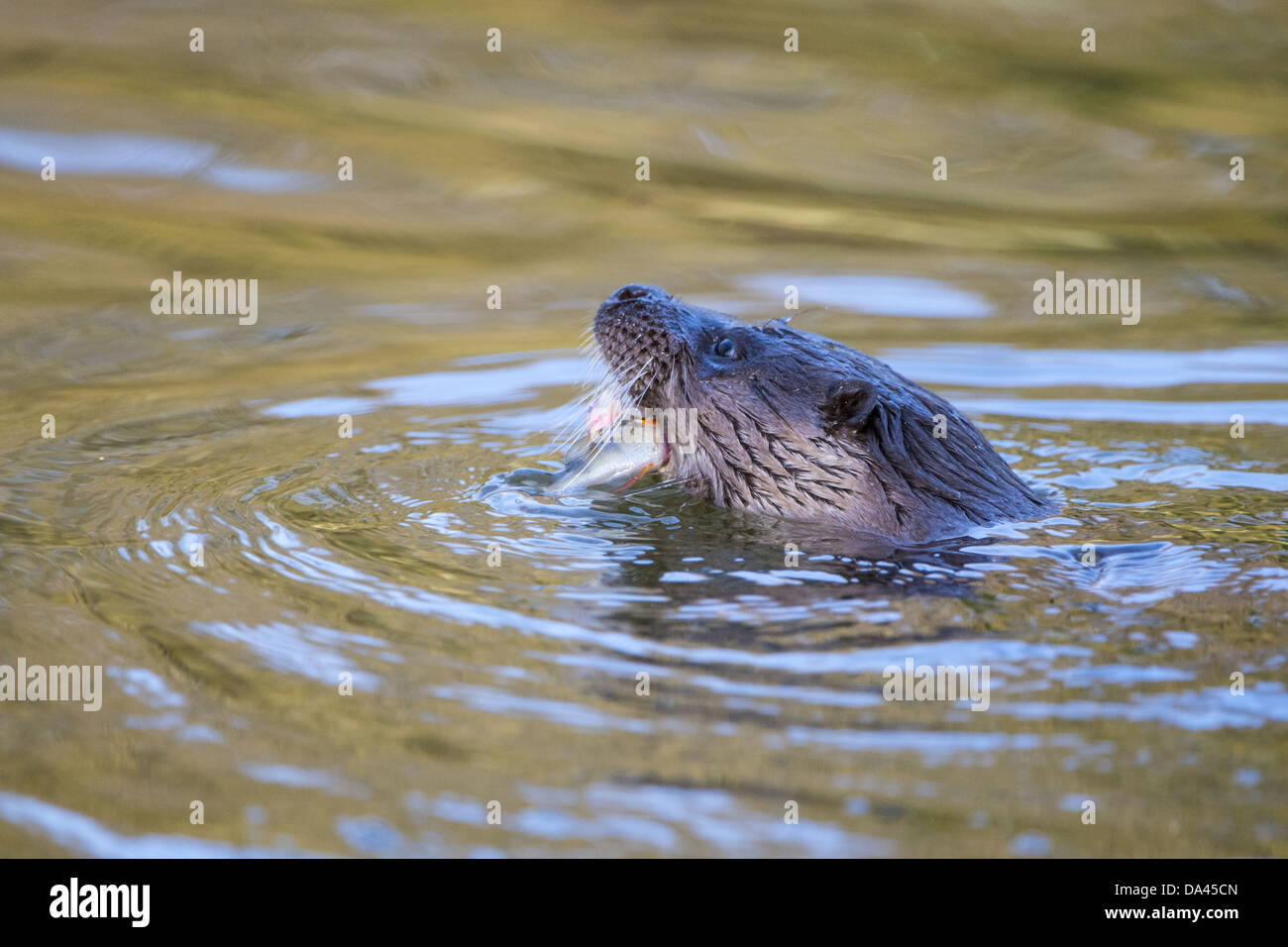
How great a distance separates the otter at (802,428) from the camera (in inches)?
207

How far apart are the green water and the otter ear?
40cm

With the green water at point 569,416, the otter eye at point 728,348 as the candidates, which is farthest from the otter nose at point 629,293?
the green water at point 569,416

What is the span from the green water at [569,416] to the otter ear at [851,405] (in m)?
0.40

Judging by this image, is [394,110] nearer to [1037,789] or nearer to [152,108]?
[152,108]

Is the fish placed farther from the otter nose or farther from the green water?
the otter nose

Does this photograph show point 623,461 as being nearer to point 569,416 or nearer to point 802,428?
point 802,428

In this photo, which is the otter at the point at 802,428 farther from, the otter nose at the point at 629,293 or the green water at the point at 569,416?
the green water at the point at 569,416

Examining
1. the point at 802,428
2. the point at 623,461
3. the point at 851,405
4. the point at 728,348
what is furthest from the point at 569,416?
the point at 851,405

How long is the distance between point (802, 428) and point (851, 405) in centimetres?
25

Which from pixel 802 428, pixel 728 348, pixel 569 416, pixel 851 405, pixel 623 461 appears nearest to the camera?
pixel 851 405

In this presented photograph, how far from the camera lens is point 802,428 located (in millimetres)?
5379

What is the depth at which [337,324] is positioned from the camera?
8.26 meters

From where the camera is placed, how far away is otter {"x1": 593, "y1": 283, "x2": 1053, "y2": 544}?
17.2ft

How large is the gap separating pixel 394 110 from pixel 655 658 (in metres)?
7.37
